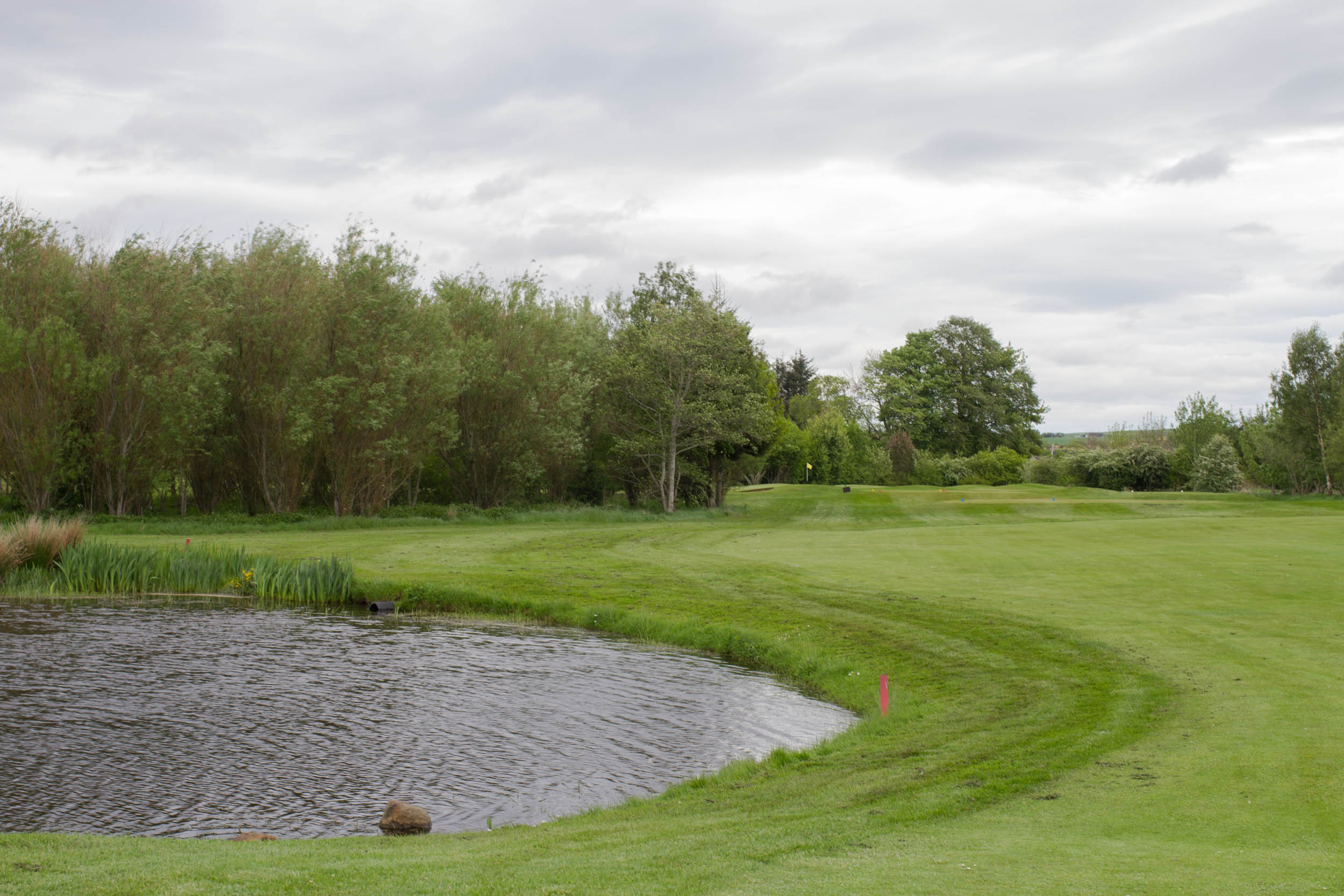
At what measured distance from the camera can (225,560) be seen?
23953 millimetres

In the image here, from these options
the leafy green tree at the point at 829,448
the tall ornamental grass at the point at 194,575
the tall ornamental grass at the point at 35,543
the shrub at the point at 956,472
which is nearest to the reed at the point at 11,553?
the tall ornamental grass at the point at 35,543

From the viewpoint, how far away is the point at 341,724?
504 inches

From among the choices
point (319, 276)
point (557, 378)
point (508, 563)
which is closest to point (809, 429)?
point (557, 378)

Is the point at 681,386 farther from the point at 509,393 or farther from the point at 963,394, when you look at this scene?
the point at 963,394

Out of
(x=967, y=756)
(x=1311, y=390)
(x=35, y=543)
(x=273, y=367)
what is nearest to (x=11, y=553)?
(x=35, y=543)

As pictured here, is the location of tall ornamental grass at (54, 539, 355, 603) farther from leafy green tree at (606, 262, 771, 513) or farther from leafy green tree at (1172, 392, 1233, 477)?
leafy green tree at (1172, 392, 1233, 477)

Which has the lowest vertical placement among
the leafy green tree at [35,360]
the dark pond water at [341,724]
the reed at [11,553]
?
the dark pond water at [341,724]

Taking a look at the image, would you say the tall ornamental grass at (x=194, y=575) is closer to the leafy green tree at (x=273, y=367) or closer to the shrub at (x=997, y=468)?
the leafy green tree at (x=273, y=367)

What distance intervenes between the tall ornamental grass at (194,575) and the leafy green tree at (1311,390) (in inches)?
2412

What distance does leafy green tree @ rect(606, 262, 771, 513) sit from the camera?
157 ft

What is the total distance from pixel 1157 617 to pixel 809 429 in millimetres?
70487

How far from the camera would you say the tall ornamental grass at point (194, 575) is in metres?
22.9

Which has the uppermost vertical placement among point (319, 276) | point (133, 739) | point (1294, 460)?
point (319, 276)

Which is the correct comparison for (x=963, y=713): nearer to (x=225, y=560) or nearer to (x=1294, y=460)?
(x=225, y=560)
